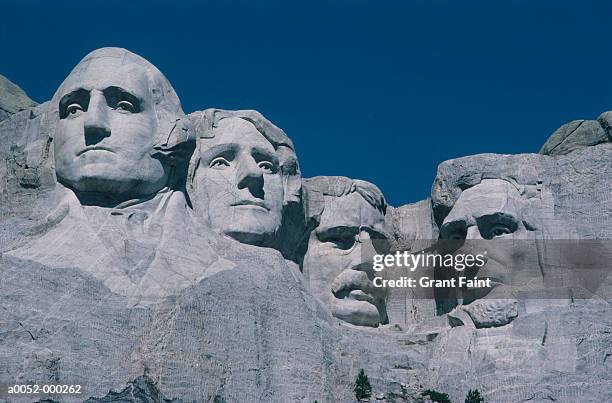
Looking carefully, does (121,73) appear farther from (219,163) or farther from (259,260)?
(259,260)

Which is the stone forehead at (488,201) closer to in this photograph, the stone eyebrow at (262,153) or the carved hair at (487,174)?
the carved hair at (487,174)

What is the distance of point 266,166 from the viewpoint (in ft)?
79.0

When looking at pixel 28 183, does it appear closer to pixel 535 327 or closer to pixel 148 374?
pixel 148 374

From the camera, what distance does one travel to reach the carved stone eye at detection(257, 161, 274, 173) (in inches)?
947

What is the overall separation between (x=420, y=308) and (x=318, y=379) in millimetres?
3296

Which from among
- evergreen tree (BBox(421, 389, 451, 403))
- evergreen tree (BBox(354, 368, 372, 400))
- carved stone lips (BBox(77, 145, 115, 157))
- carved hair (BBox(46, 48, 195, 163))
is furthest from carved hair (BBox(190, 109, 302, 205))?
evergreen tree (BBox(421, 389, 451, 403))

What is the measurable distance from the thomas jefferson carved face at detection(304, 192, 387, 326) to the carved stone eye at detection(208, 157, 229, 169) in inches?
67.0

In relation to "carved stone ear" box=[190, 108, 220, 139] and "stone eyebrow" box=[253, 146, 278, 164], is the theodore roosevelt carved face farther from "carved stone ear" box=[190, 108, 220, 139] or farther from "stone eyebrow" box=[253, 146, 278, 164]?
"carved stone ear" box=[190, 108, 220, 139]

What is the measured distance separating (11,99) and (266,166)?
399cm

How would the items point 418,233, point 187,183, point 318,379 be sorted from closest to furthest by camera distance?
point 318,379 → point 187,183 → point 418,233

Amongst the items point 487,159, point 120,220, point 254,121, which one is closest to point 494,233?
point 487,159

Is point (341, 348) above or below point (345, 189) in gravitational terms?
below

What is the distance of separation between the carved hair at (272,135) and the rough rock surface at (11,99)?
2677 mm

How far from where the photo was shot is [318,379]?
2205 cm
